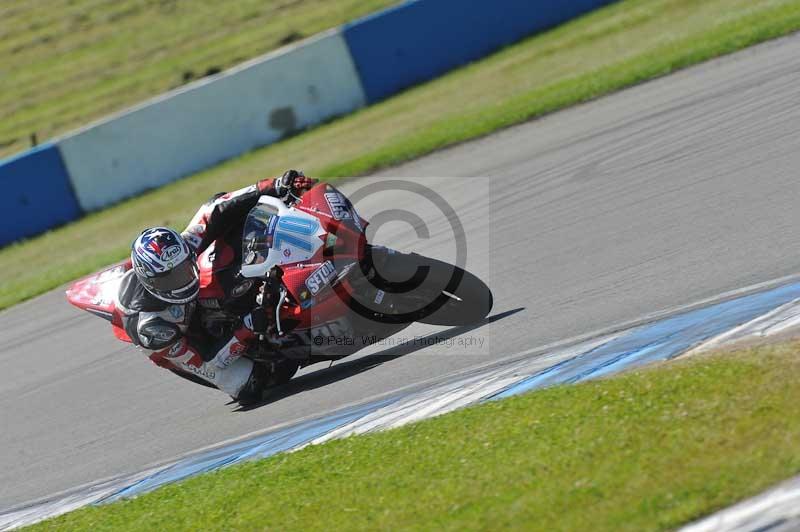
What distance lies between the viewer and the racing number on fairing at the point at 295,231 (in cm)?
762

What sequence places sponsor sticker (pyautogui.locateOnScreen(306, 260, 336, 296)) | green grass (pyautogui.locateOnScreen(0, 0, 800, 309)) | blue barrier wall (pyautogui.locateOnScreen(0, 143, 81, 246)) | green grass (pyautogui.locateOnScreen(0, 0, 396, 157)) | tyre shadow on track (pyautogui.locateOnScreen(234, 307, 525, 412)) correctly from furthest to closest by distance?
green grass (pyautogui.locateOnScreen(0, 0, 396, 157))
blue barrier wall (pyautogui.locateOnScreen(0, 143, 81, 246))
green grass (pyautogui.locateOnScreen(0, 0, 800, 309))
tyre shadow on track (pyautogui.locateOnScreen(234, 307, 525, 412))
sponsor sticker (pyautogui.locateOnScreen(306, 260, 336, 296))

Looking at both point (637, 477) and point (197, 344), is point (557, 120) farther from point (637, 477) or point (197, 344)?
point (637, 477)

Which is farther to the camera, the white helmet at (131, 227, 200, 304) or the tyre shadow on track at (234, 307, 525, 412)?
the tyre shadow on track at (234, 307, 525, 412)

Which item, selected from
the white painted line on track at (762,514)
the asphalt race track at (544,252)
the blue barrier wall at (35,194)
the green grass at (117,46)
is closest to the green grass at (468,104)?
the blue barrier wall at (35,194)

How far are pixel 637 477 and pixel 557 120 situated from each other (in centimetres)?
925

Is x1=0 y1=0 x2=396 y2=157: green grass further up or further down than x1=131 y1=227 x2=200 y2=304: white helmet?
further up

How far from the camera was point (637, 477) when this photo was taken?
4.76m

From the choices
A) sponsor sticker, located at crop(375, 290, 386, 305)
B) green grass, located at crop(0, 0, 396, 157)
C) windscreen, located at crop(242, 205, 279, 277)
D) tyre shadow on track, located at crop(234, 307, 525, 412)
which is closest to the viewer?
windscreen, located at crop(242, 205, 279, 277)

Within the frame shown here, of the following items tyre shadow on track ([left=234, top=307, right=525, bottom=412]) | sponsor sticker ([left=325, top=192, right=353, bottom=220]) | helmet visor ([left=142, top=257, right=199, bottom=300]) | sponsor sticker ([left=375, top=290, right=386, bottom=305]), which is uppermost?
sponsor sticker ([left=325, top=192, right=353, bottom=220])

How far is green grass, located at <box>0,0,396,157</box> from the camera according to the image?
2275cm

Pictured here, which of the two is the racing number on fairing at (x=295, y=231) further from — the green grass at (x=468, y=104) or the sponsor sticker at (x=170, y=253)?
the green grass at (x=468, y=104)

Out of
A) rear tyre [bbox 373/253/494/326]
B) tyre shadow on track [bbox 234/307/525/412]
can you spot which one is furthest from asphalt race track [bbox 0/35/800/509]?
rear tyre [bbox 373/253/494/326]

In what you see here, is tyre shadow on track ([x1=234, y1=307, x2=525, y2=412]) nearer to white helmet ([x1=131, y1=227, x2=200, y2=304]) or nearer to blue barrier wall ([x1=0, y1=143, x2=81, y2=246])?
white helmet ([x1=131, y1=227, x2=200, y2=304])

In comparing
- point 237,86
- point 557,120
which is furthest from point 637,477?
point 237,86
